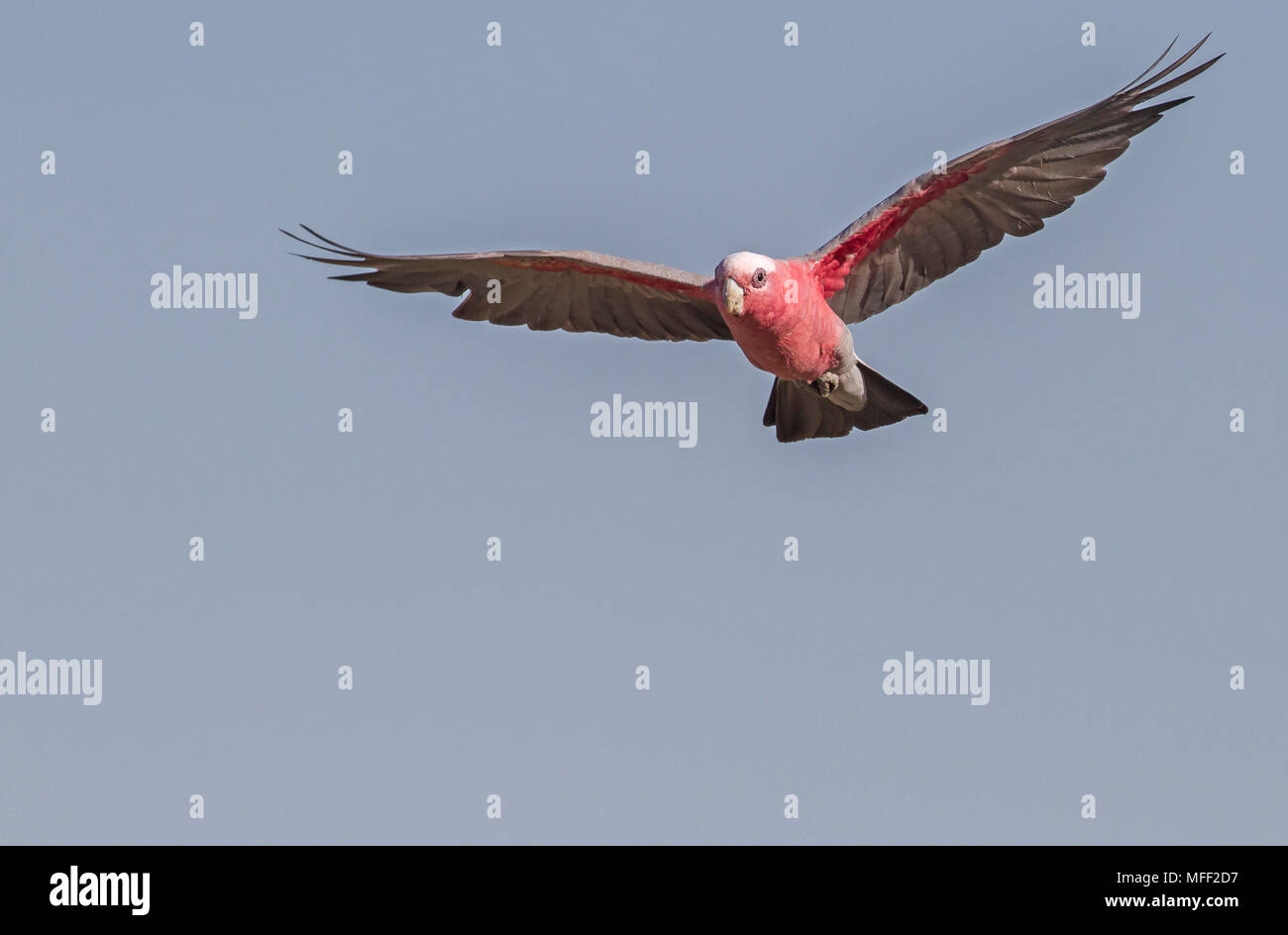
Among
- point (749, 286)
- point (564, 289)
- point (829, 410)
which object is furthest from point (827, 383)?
point (564, 289)

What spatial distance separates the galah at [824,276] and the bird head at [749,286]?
0.04 feet

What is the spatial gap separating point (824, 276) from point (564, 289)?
2963 mm

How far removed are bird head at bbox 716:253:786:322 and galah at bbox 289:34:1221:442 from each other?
0.04 ft

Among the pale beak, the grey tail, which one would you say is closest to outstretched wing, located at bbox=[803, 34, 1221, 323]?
the grey tail

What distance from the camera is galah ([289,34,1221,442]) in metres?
18.2

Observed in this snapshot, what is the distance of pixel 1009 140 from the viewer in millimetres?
18156

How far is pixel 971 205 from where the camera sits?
1916 cm

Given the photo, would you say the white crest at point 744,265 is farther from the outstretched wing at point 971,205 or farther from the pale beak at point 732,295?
the outstretched wing at point 971,205

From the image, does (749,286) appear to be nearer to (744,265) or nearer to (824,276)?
(744,265)

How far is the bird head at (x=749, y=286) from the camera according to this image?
18.0 metres

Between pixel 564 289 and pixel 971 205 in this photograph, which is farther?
pixel 564 289

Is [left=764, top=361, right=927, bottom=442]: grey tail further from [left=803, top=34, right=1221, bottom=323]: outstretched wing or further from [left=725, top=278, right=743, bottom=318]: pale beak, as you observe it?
[left=725, top=278, right=743, bottom=318]: pale beak

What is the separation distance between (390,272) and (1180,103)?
26.9ft

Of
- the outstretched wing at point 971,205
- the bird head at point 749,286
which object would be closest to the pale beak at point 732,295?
the bird head at point 749,286
